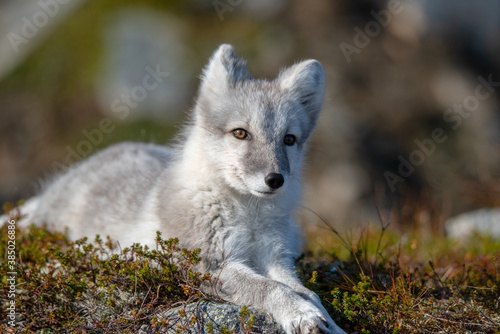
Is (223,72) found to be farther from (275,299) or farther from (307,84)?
(275,299)

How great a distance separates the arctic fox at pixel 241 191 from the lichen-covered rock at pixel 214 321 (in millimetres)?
93

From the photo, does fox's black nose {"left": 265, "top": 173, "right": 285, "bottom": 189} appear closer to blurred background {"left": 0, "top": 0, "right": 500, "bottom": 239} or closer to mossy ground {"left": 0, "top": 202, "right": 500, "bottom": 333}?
mossy ground {"left": 0, "top": 202, "right": 500, "bottom": 333}

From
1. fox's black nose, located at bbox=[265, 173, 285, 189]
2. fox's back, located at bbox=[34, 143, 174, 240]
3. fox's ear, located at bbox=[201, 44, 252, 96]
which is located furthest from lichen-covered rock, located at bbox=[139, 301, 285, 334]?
fox's ear, located at bbox=[201, 44, 252, 96]

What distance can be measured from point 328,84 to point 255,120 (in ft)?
26.6

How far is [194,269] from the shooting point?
3734 mm

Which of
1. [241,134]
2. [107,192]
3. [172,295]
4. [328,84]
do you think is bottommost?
[328,84]

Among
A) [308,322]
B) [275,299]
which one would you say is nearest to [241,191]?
[275,299]

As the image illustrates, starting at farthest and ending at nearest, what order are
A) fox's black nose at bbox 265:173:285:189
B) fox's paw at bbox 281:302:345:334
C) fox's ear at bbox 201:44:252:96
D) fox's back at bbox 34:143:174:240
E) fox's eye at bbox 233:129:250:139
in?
fox's back at bbox 34:143:174:240, fox's ear at bbox 201:44:252:96, fox's eye at bbox 233:129:250:139, fox's black nose at bbox 265:173:285:189, fox's paw at bbox 281:302:345:334

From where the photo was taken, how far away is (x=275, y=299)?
10.9 ft

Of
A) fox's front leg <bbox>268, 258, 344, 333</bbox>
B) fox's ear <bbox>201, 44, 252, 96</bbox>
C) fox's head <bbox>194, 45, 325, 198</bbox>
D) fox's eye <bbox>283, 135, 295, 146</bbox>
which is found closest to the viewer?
fox's front leg <bbox>268, 258, 344, 333</bbox>

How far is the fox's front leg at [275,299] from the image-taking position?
10.4ft

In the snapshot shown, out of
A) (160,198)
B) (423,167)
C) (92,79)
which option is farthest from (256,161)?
(92,79)

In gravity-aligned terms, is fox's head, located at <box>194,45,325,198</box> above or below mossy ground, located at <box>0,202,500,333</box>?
above

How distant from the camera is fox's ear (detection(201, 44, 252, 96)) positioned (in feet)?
14.2
